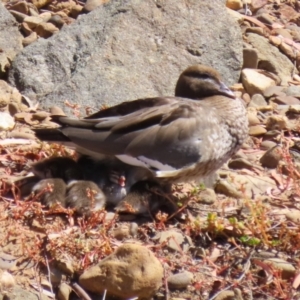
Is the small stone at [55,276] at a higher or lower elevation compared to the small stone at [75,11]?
higher

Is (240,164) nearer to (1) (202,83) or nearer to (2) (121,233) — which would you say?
(1) (202,83)

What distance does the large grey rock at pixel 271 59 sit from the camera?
9.01 m

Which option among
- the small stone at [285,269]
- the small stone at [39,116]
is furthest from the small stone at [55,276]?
the small stone at [39,116]

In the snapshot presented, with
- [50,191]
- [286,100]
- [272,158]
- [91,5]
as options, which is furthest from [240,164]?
[91,5]

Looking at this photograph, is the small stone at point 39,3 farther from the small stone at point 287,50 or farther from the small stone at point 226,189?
the small stone at point 226,189

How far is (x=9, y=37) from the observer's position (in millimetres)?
8672

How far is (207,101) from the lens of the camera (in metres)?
6.96

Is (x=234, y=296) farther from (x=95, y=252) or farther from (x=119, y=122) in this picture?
(x=119, y=122)

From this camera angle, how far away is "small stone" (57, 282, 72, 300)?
550cm

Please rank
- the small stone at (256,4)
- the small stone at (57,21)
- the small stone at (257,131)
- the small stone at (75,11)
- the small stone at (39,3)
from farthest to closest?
the small stone at (256,4)
the small stone at (39,3)
the small stone at (75,11)
the small stone at (57,21)
the small stone at (257,131)

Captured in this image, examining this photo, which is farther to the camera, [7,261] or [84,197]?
[84,197]

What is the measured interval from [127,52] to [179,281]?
305cm

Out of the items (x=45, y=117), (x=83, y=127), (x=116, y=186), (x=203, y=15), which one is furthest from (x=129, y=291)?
(x=203, y=15)

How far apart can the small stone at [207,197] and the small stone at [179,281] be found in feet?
3.35
